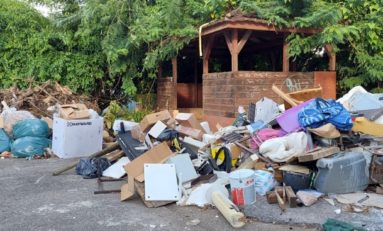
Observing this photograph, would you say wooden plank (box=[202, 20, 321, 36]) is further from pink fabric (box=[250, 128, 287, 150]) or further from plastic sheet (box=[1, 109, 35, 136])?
plastic sheet (box=[1, 109, 35, 136])

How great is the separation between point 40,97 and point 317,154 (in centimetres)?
832

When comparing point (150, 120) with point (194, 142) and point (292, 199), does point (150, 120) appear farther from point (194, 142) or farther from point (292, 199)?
point (292, 199)

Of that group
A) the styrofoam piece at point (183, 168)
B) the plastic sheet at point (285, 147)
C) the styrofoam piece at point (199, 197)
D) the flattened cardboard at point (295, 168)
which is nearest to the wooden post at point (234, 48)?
the plastic sheet at point (285, 147)

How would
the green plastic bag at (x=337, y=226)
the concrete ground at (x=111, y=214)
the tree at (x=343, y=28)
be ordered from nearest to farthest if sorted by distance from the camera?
the green plastic bag at (x=337, y=226) < the concrete ground at (x=111, y=214) < the tree at (x=343, y=28)

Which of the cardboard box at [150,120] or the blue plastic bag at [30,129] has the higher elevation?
the cardboard box at [150,120]

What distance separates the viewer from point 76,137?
860 cm

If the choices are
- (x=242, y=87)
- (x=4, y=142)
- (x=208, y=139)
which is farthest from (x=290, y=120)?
(x=4, y=142)

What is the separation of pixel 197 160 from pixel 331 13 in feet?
14.9

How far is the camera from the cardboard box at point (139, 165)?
5.57 meters

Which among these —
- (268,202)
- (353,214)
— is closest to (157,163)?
(268,202)

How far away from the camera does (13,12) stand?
12.6 metres

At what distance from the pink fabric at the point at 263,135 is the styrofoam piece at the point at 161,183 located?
143cm

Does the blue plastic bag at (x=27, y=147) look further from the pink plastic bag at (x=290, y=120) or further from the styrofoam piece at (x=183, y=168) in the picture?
A: the pink plastic bag at (x=290, y=120)

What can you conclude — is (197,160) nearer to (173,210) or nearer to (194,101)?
(173,210)
